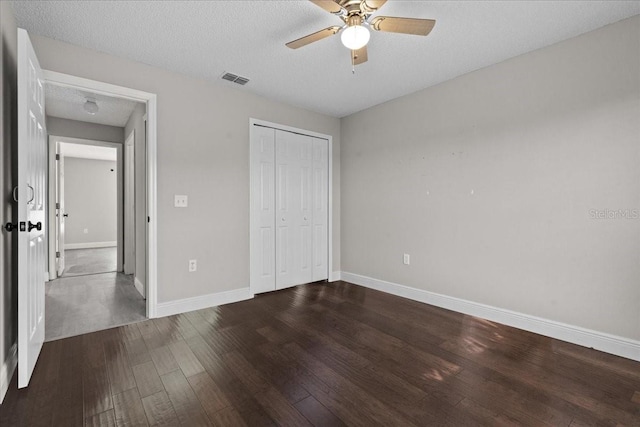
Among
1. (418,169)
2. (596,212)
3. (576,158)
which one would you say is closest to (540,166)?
(576,158)

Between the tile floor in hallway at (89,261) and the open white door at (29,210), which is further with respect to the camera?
the tile floor in hallway at (89,261)

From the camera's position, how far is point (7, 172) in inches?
75.2

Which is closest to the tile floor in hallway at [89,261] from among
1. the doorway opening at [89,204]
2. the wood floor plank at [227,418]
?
the doorway opening at [89,204]

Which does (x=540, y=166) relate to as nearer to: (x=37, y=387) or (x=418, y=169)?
(x=418, y=169)

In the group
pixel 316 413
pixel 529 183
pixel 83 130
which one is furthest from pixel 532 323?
pixel 83 130

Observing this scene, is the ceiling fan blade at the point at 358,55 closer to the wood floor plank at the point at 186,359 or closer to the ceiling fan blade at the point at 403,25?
the ceiling fan blade at the point at 403,25

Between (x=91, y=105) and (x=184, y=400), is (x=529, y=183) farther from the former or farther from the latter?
(x=91, y=105)

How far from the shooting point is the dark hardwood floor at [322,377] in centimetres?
153

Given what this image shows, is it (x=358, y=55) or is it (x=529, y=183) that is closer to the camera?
(x=358, y=55)

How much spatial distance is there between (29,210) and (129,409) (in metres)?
1.34

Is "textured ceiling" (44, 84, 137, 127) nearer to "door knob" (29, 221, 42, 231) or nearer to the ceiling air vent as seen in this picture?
the ceiling air vent

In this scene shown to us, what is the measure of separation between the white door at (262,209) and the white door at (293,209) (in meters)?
0.09

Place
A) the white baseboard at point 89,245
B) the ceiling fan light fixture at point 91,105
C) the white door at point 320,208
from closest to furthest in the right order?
1. the ceiling fan light fixture at point 91,105
2. the white door at point 320,208
3. the white baseboard at point 89,245

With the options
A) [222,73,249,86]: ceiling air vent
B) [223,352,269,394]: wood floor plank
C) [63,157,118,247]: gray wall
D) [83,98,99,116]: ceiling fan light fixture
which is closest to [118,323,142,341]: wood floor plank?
[223,352,269,394]: wood floor plank
